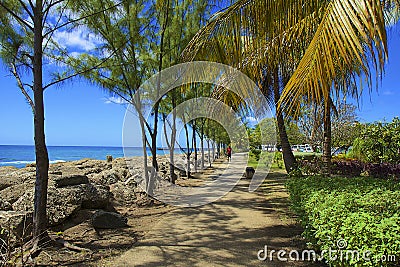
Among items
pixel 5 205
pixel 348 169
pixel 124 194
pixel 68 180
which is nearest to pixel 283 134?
pixel 348 169

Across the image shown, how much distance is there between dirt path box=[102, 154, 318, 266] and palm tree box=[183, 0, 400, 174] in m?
2.14

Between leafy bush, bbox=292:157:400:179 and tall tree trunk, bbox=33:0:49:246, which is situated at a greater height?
tall tree trunk, bbox=33:0:49:246

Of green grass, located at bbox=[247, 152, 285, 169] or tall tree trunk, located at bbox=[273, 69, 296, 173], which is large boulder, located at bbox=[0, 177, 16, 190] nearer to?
tall tree trunk, located at bbox=[273, 69, 296, 173]

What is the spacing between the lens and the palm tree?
2377 millimetres

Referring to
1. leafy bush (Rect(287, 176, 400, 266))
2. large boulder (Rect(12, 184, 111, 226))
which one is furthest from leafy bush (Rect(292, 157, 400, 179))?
large boulder (Rect(12, 184, 111, 226))

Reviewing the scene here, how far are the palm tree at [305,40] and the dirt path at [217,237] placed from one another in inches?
84.2

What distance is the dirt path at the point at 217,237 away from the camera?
13.3 feet

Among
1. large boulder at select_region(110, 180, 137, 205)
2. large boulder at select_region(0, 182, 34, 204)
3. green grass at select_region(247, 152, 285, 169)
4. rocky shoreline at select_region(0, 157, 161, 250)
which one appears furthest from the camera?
green grass at select_region(247, 152, 285, 169)

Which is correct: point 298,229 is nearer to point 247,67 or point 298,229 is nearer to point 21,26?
point 247,67

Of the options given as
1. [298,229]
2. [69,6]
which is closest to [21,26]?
[69,6]

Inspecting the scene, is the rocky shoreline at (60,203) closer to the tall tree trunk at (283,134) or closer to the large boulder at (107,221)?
the large boulder at (107,221)

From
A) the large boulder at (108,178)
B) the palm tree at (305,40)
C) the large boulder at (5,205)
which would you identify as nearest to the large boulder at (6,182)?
the large boulder at (5,205)

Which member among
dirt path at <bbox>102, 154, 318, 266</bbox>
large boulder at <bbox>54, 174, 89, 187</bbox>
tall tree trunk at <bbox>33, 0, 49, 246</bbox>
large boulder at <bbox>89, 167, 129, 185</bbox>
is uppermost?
tall tree trunk at <bbox>33, 0, 49, 246</bbox>

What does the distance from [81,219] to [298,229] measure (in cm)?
438
